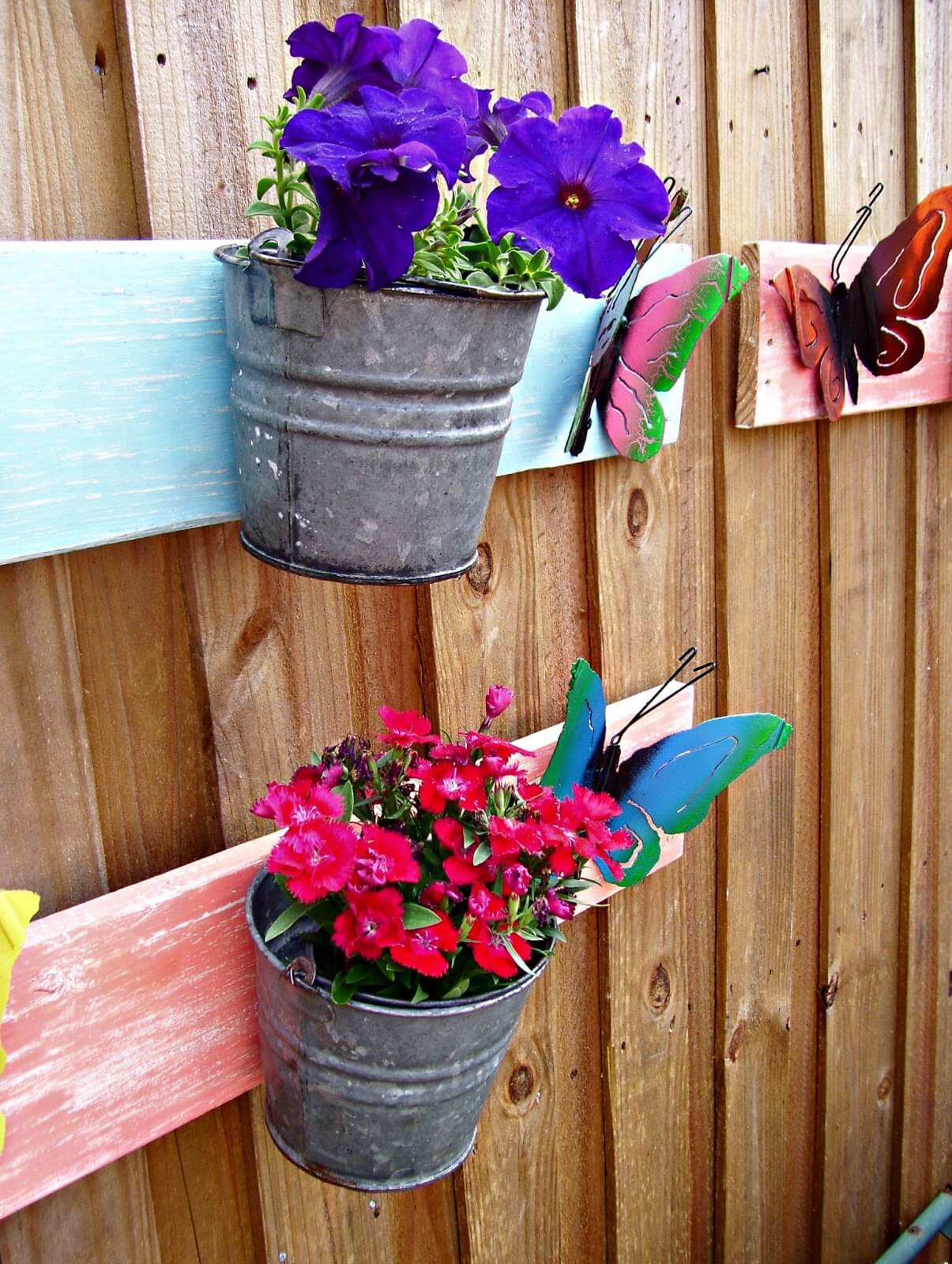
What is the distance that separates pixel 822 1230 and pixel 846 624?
107cm

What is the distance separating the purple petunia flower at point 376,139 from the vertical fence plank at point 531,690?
1.37 ft

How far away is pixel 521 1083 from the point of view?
129 cm

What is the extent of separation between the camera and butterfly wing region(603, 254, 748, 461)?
919mm

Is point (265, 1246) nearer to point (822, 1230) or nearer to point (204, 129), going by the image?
point (204, 129)

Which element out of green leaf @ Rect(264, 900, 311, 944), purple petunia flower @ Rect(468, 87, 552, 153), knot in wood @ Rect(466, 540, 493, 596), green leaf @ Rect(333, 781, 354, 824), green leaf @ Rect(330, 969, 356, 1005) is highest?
purple petunia flower @ Rect(468, 87, 552, 153)

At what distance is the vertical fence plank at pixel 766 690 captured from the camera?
53.7 inches

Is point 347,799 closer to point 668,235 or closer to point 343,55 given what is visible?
point 343,55

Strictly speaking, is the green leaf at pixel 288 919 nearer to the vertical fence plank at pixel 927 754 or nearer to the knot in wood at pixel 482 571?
the knot in wood at pixel 482 571

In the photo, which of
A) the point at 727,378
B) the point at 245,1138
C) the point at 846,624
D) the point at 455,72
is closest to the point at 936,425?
the point at 846,624

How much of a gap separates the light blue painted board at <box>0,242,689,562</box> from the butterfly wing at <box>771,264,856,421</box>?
Answer: 0.80 m

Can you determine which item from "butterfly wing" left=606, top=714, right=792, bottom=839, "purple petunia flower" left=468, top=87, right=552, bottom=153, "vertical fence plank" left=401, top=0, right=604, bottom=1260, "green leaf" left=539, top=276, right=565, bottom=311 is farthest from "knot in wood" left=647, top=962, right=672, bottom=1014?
"purple petunia flower" left=468, top=87, right=552, bottom=153

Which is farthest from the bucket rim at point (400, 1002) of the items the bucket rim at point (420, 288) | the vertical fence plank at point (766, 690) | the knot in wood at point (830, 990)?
the knot in wood at point (830, 990)

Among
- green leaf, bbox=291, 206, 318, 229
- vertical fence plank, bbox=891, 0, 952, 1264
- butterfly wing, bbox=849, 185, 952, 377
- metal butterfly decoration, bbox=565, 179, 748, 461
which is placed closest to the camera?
green leaf, bbox=291, 206, 318, 229

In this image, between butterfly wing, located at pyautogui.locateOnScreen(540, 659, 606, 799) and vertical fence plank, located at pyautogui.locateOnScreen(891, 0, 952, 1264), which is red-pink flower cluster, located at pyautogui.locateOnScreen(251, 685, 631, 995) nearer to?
butterfly wing, located at pyautogui.locateOnScreen(540, 659, 606, 799)
